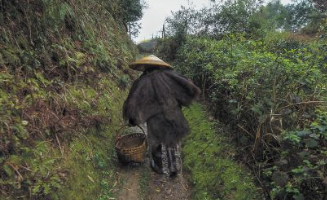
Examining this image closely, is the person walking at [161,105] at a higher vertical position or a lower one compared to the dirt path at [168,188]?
higher

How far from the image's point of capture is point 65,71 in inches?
198

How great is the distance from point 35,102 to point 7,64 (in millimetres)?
805

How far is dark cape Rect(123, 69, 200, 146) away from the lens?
4363mm

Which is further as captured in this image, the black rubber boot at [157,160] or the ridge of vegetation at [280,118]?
the black rubber boot at [157,160]

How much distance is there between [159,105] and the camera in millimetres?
4402

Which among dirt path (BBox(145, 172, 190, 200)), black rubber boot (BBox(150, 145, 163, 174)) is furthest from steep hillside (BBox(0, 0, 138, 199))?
black rubber boot (BBox(150, 145, 163, 174))

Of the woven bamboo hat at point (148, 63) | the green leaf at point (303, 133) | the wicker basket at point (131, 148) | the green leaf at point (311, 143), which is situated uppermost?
the woven bamboo hat at point (148, 63)

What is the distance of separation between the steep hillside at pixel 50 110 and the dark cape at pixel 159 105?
0.94 meters

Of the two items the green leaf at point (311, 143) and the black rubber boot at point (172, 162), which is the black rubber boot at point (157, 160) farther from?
the green leaf at point (311, 143)

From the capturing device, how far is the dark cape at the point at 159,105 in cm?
436

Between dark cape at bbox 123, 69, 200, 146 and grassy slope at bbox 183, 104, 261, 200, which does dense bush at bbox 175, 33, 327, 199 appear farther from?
dark cape at bbox 123, 69, 200, 146

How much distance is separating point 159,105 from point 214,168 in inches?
58.8

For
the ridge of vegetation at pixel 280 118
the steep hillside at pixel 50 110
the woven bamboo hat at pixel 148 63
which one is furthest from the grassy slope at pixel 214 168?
the woven bamboo hat at pixel 148 63

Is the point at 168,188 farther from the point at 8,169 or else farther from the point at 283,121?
the point at 8,169
